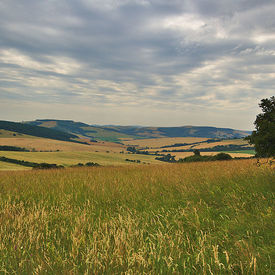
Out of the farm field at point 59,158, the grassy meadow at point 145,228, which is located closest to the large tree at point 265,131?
the grassy meadow at point 145,228

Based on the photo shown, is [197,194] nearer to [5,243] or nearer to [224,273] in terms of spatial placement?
[224,273]

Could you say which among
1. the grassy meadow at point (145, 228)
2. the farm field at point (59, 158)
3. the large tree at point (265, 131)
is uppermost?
the large tree at point (265, 131)

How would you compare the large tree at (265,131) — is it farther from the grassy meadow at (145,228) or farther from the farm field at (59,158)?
the farm field at (59,158)

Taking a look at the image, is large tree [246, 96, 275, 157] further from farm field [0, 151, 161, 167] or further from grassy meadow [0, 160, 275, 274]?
farm field [0, 151, 161, 167]

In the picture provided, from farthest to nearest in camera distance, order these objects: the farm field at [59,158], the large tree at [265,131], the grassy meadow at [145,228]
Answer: the farm field at [59,158] → the large tree at [265,131] → the grassy meadow at [145,228]

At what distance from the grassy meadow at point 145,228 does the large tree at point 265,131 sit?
38.3 inches

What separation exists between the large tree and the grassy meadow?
3.19 feet

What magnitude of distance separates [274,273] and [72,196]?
5448mm

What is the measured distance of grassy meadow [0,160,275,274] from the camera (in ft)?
8.86

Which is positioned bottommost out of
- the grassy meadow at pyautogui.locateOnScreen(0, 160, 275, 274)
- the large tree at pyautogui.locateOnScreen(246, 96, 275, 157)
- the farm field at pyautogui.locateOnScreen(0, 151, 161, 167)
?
the farm field at pyautogui.locateOnScreen(0, 151, 161, 167)

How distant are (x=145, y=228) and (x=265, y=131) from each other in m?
5.75

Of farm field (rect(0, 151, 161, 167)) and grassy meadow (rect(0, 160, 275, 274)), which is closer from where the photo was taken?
grassy meadow (rect(0, 160, 275, 274))

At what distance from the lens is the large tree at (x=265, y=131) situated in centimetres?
705

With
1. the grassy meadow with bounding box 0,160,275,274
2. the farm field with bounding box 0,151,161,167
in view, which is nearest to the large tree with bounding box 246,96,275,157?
the grassy meadow with bounding box 0,160,275,274
